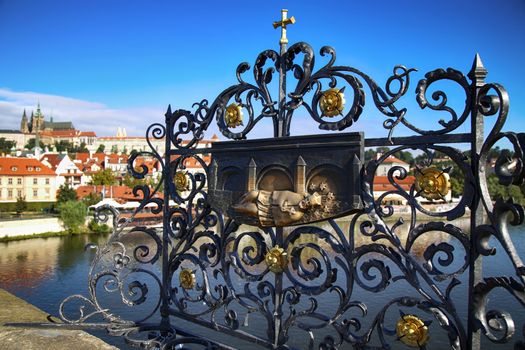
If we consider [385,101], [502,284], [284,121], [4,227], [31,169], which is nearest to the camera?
[502,284]

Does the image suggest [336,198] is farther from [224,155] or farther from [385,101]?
[224,155]

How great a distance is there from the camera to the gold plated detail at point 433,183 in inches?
89.9

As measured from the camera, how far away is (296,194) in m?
2.82

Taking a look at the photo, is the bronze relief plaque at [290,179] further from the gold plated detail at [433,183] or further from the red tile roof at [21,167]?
the red tile roof at [21,167]

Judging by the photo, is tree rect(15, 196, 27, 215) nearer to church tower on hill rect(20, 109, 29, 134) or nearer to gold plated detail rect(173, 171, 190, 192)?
gold plated detail rect(173, 171, 190, 192)

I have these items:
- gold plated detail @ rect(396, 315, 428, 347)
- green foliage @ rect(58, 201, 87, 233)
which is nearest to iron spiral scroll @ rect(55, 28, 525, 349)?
gold plated detail @ rect(396, 315, 428, 347)

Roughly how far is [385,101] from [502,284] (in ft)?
3.58

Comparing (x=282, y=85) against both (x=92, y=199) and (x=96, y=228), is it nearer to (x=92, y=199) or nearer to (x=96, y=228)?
(x=96, y=228)

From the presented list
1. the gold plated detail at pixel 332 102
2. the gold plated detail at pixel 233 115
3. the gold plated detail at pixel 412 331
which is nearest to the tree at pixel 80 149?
the gold plated detail at pixel 233 115

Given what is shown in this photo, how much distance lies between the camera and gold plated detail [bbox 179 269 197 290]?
142 inches

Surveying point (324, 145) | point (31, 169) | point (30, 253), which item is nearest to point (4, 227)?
point (30, 253)

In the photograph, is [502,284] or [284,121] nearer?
[502,284]

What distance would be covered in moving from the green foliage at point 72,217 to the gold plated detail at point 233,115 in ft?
78.9

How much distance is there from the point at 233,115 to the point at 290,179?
0.70 m
